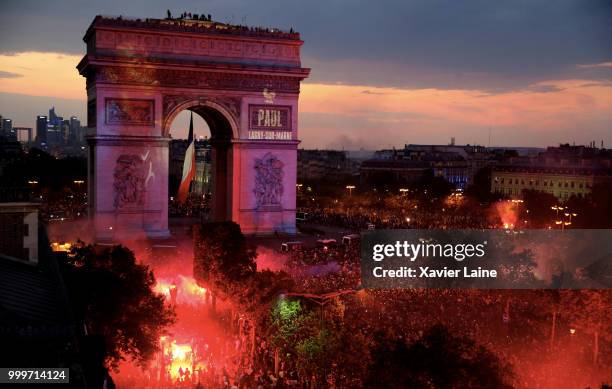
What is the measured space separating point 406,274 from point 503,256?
131 inches

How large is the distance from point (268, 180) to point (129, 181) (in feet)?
20.2

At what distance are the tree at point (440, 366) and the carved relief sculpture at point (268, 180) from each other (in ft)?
73.2

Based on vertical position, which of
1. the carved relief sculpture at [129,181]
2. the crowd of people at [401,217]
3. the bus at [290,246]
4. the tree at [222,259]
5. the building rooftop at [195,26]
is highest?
the building rooftop at [195,26]

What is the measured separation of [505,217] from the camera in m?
58.4

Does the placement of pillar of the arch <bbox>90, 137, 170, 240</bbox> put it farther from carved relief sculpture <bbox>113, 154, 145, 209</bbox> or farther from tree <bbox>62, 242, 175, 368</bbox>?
tree <bbox>62, 242, 175, 368</bbox>

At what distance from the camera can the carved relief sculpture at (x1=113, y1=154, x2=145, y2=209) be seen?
3272 cm

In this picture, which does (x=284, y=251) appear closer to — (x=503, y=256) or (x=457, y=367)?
(x=503, y=256)

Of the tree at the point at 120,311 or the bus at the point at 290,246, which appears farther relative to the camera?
the bus at the point at 290,246

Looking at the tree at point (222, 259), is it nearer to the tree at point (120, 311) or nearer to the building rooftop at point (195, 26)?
the tree at point (120, 311)

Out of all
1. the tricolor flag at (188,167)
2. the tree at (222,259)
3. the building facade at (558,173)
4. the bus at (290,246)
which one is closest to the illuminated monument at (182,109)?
the tricolor flag at (188,167)

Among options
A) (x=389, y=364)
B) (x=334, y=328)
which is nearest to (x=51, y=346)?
(x=389, y=364)

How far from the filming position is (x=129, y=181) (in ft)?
108

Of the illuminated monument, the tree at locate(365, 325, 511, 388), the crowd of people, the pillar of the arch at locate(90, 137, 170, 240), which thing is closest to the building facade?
the crowd of people

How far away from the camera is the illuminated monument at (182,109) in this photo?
32312mm
